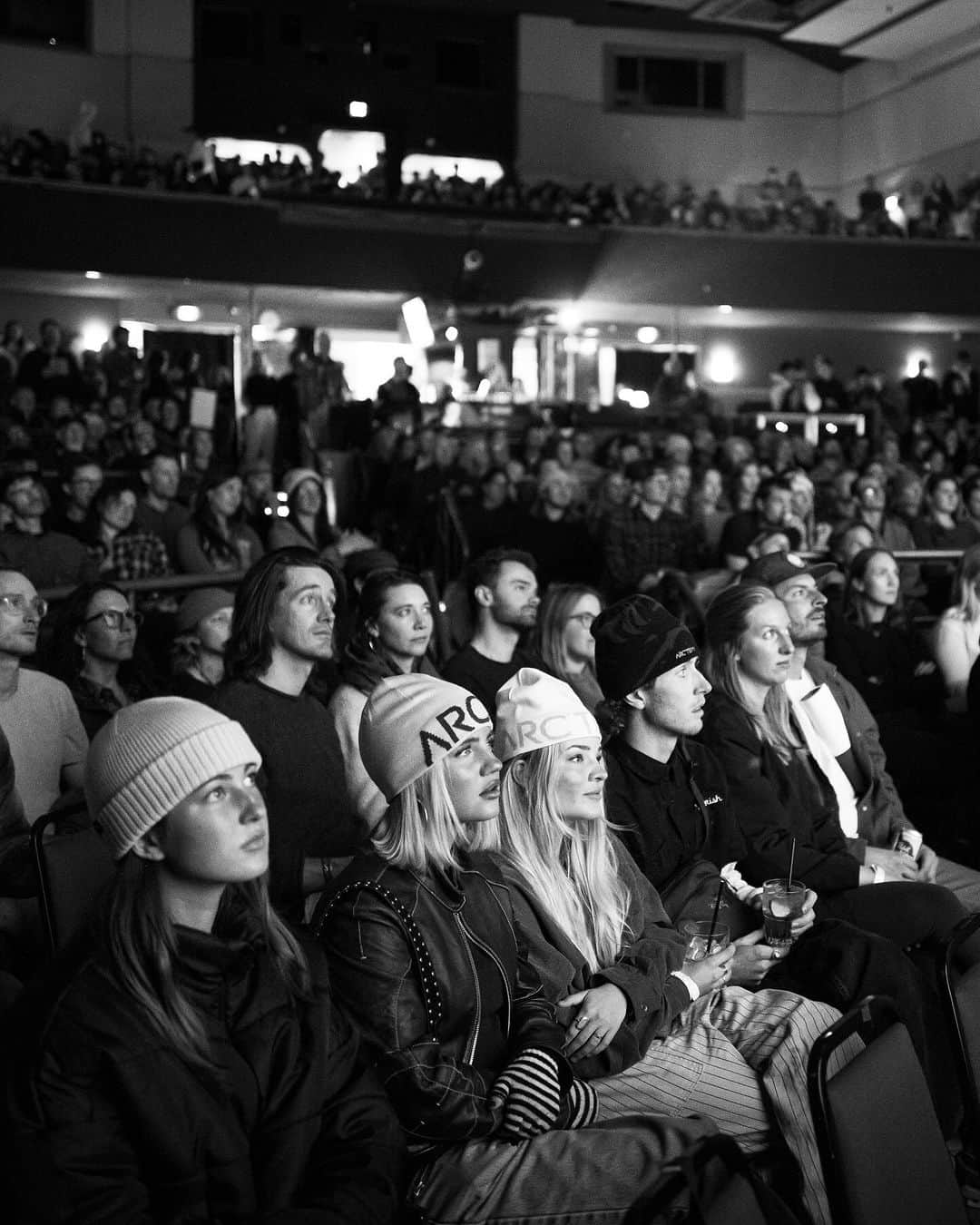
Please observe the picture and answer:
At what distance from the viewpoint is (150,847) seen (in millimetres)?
2256

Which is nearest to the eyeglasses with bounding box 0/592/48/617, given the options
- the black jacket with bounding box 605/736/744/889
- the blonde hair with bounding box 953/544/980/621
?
the black jacket with bounding box 605/736/744/889

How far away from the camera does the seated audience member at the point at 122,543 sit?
293 inches

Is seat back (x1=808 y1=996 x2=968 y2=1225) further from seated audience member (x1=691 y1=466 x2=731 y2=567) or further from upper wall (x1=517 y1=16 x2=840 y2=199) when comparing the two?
upper wall (x1=517 y1=16 x2=840 y2=199)

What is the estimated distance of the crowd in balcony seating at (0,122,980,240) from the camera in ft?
63.8

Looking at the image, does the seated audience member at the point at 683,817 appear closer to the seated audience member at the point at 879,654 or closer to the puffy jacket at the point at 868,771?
the puffy jacket at the point at 868,771

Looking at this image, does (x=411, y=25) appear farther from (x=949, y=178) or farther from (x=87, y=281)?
(x=949, y=178)

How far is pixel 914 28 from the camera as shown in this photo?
20.4 m

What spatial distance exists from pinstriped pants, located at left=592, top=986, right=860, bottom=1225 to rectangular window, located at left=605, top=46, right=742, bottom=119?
2460 centimetres

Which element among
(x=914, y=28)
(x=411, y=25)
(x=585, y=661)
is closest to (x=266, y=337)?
(x=411, y=25)

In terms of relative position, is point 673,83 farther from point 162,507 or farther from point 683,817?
point 683,817

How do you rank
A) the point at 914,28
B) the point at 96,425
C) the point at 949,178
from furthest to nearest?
the point at 949,178 → the point at 914,28 → the point at 96,425

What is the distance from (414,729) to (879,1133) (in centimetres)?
114

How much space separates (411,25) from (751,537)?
62.1 feet

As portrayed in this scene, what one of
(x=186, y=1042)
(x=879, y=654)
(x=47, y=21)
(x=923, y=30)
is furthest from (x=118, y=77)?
(x=186, y=1042)
